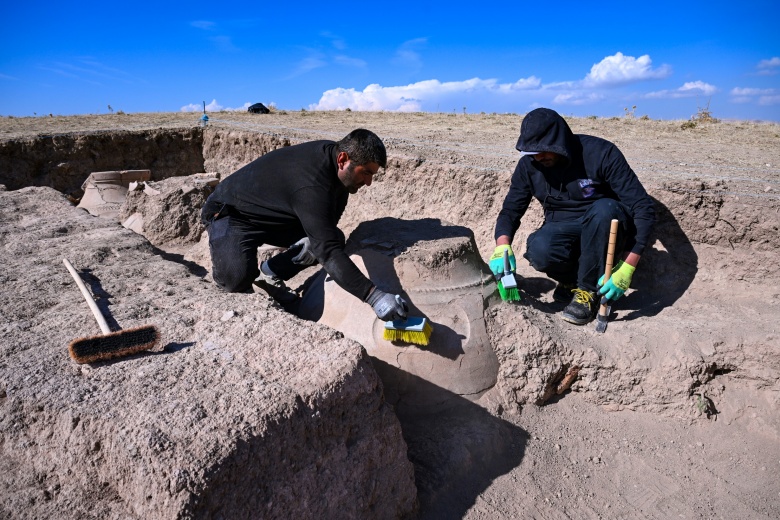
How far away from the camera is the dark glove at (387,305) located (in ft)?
8.75

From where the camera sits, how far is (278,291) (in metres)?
3.89

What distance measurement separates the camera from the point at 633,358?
3049 millimetres

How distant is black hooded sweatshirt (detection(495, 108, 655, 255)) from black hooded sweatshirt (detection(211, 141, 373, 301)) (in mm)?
1276

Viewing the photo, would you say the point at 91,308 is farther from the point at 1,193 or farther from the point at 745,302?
the point at 745,302

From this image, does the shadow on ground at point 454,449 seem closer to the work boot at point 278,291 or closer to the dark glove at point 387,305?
the dark glove at point 387,305

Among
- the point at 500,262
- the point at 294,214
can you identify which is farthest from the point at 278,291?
the point at 500,262

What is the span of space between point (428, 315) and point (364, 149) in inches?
40.2

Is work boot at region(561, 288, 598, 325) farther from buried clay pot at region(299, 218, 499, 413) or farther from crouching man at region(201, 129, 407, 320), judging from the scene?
crouching man at region(201, 129, 407, 320)

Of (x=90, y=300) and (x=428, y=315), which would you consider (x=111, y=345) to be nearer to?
(x=90, y=300)

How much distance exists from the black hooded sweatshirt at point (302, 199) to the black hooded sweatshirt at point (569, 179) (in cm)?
128

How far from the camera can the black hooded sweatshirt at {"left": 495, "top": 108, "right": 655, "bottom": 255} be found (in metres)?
3.31

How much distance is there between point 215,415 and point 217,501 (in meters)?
0.29

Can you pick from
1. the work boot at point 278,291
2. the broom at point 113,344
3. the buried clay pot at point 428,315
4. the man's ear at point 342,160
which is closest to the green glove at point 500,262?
the buried clay pot at point 428,315

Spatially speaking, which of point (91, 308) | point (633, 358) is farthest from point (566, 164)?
point (91, 308)
